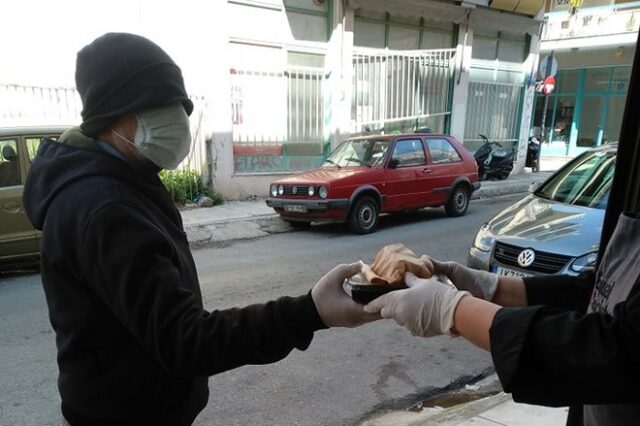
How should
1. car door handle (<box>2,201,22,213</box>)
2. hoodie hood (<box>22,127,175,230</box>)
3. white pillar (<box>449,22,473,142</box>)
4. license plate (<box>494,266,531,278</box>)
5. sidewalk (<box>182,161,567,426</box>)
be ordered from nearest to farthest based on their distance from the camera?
hoodie hood (<box>22,127,175,230</box>) < sidewalk (<box>182,161,567,426</box>) < license plate (<box>494,266,531,278</box>) < car door handle (<box>2,201,22,213</box>) < white pillar (<box>449,22,473,142</box>)

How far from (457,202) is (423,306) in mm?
9039

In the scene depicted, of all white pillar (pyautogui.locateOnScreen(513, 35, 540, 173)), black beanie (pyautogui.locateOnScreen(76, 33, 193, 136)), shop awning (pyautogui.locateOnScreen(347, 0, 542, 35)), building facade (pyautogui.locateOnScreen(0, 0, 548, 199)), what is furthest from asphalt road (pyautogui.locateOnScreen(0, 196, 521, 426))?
white pillar (pyautogui.locateOnScreen(513, 35, 540, 173))

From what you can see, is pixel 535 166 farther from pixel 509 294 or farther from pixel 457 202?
pixel 509 294

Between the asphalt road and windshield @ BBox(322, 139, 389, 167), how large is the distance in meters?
3.07

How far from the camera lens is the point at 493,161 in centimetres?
1520

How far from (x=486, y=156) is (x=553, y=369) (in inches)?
596

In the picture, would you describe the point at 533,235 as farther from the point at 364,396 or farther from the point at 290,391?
the point at 290,391

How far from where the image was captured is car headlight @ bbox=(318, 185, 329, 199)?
8.00 metres

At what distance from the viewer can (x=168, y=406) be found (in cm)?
133

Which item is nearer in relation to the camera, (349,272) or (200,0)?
(349,272)

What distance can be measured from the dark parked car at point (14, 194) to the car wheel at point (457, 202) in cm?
722

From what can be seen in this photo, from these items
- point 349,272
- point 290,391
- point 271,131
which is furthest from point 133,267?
point 271,131

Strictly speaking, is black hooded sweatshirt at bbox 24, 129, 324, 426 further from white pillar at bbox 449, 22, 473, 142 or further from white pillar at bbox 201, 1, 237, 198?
white pillar at bbox 449, 22, 473, 142

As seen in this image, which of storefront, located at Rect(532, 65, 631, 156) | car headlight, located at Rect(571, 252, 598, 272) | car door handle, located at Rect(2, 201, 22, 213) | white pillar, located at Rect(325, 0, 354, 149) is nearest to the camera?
car headlight, located at Rect(571, 252, 598, 272)
